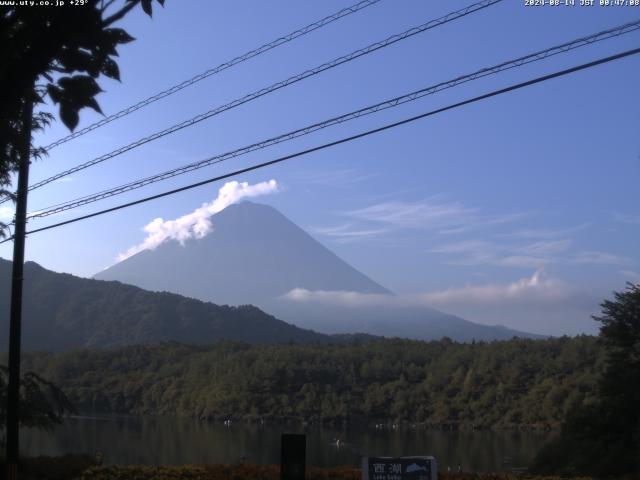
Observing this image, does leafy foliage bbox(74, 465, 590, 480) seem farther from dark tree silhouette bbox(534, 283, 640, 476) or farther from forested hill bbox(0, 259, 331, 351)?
forested hill bbox(0, 259, 331, 351)

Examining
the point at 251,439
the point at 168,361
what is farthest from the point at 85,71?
the point at 168,361

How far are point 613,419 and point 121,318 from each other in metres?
132

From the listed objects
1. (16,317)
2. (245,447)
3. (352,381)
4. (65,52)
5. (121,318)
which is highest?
(121,318)

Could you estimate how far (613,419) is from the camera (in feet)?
85.6

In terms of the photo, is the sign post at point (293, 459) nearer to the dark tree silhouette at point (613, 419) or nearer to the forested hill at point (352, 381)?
the dark tree silhouette at point (613, 419)

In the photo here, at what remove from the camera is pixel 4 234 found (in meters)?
16.5

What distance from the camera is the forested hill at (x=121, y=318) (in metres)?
140

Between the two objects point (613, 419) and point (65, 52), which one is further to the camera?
point (613, 419)

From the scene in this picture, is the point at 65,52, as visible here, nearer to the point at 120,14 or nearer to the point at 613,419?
the point at 120,14

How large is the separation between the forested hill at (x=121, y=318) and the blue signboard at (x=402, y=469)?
124915 millimetres

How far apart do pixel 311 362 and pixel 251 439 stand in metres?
34.3

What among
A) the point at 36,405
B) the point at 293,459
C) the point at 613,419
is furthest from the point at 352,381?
the point at 293,459

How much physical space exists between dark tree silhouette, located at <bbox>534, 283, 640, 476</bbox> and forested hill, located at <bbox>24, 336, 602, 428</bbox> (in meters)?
28.9

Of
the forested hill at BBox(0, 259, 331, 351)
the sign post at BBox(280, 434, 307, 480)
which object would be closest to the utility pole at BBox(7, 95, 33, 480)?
the sign post at BBox(280, 434, 307, 480)
